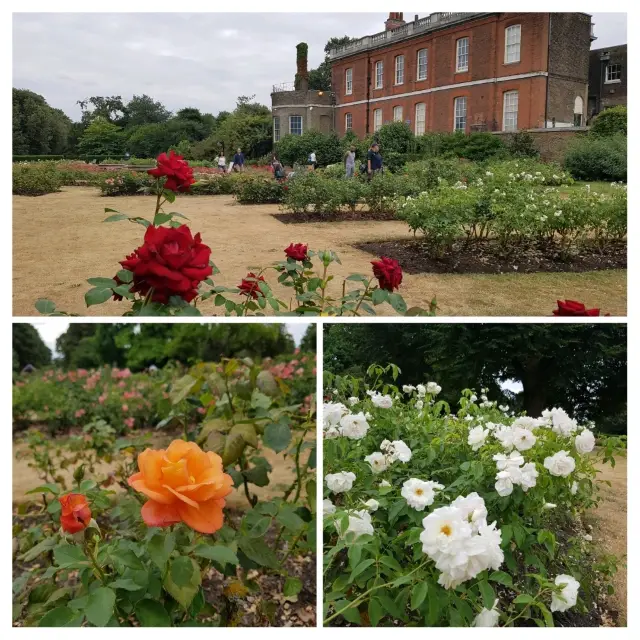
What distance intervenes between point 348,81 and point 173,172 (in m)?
8.88

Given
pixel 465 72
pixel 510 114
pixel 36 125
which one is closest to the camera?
pixel 36 125

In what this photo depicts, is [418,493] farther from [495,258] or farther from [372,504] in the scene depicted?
[495,258]

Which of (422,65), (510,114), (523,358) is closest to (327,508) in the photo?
(523,358)

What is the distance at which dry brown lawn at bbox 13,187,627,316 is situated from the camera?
12.6 ft

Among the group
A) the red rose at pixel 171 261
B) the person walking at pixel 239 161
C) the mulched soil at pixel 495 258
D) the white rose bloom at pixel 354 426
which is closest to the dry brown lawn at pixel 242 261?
the mulched soil at pixel 495 258

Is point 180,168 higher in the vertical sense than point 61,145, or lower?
lower

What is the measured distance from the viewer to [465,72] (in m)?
11.5

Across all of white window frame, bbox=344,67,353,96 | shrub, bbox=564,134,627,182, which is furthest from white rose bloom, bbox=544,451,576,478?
white window frame, bbox=344,67,353,96

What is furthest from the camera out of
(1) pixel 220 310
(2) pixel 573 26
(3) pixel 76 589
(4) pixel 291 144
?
(4) pixel 291 144

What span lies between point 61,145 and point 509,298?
593cm

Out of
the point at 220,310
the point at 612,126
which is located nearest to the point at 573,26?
the point at 612,126

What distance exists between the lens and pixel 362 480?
1306 mm

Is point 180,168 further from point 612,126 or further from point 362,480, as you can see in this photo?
point 612,126

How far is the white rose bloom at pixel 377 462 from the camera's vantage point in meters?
1.30
